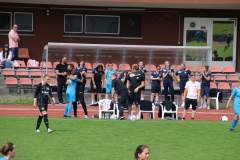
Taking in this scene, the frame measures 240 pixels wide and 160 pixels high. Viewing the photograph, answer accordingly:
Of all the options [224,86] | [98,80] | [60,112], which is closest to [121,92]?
[60,112]

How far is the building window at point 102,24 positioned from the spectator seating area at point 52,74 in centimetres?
370

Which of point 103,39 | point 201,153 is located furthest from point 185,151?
point 103,39

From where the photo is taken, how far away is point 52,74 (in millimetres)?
30422

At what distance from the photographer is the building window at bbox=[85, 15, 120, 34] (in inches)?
1388

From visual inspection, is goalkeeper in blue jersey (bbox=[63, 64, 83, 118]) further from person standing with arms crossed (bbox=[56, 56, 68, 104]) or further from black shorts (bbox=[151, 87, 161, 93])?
black shorts (bbox=[151, 87, 161, 93])

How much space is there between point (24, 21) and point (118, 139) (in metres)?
17.0

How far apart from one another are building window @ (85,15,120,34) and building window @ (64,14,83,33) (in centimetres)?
39

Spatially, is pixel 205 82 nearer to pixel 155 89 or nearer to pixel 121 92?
pixel 155 89

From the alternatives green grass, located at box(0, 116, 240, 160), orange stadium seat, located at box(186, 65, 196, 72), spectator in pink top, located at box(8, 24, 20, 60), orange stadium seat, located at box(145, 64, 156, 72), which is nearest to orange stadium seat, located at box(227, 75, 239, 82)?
orange stadium seat, located at box(186, 65, 196, 72)

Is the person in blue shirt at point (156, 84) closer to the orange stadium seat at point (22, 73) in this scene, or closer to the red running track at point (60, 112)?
the red running track at point (60, 112)

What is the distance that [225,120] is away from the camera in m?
24.5

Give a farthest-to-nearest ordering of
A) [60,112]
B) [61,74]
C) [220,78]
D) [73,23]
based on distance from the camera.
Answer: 1. [73,23]
2. [220,78]
3. [61,74]
4. [60,112]

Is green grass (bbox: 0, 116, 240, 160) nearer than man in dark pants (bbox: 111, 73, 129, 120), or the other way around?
green grass (bbox: 0, 116, 240, 160)

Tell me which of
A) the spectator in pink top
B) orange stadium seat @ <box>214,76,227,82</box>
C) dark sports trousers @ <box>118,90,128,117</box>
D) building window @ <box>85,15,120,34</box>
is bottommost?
dark sports trousers @ <box>118,90,128,117</box>
